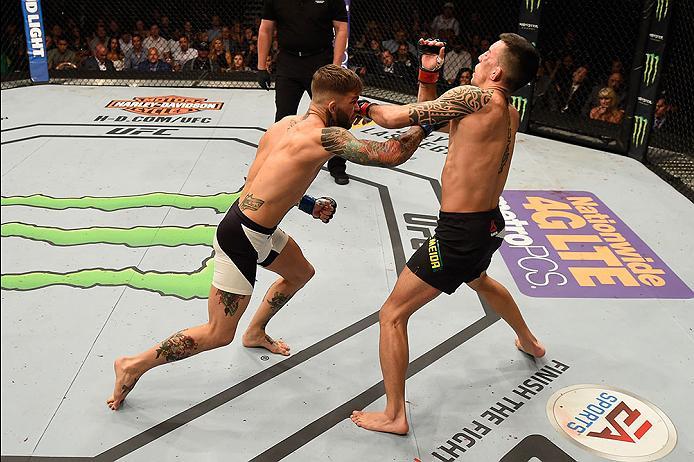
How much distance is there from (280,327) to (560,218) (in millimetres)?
2226

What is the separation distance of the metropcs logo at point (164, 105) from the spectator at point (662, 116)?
418 cm

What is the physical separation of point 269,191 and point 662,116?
465 centimetres

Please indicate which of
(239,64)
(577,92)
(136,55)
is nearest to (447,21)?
(577,92)

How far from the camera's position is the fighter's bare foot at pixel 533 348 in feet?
8.85

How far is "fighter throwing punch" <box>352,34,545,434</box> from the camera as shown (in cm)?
206

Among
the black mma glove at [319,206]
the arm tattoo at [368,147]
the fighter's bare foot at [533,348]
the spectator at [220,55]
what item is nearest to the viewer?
the arm tattoo at [368,147]

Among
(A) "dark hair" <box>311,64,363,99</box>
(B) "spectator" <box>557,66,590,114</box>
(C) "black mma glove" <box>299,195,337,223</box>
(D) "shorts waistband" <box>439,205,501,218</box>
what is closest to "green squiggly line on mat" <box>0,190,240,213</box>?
(C) "black mma glove" <box>299,195,337,223</box>

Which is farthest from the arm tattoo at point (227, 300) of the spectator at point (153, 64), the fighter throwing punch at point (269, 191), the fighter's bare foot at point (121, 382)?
the spectator at point (153, 64)

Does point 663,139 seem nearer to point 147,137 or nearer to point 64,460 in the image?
point 147,137

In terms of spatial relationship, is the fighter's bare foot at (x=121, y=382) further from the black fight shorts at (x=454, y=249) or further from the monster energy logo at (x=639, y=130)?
the monster energy logo at (x=639, y=130)

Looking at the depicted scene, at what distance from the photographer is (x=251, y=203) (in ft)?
7.21

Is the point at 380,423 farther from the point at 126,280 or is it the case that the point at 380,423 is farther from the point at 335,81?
the point at 126,280

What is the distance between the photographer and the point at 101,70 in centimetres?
767

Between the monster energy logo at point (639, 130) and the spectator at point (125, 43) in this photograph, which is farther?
the spectator at point (125, 43)
